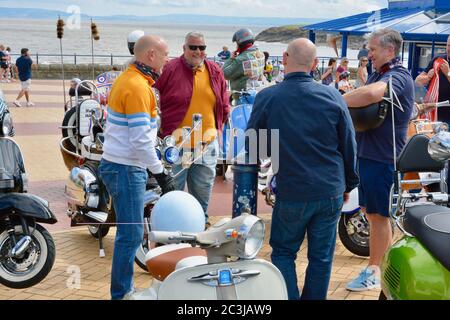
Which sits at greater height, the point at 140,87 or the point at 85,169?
the point at 140,87

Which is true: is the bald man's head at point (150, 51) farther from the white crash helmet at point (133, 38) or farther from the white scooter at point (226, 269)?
the white crash helmet at point (133, 38)

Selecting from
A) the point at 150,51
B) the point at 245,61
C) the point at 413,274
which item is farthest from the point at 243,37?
the point at 413,274

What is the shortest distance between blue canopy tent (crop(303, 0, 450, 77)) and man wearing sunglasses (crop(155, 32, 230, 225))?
11.7m

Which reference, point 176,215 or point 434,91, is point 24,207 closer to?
point 176,215

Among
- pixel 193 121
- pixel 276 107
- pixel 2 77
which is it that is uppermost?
pixel 276 107

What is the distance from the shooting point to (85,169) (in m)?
5.51

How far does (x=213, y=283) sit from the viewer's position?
112 inches

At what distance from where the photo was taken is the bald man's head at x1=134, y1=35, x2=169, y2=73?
13.3 feet

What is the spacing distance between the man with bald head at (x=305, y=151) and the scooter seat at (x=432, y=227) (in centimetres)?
46

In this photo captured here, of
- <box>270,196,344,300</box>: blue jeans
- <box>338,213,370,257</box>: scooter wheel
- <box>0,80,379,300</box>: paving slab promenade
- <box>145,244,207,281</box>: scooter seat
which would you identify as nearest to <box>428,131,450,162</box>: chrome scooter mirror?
<box>270,196,344,300</box>: blue jeans
